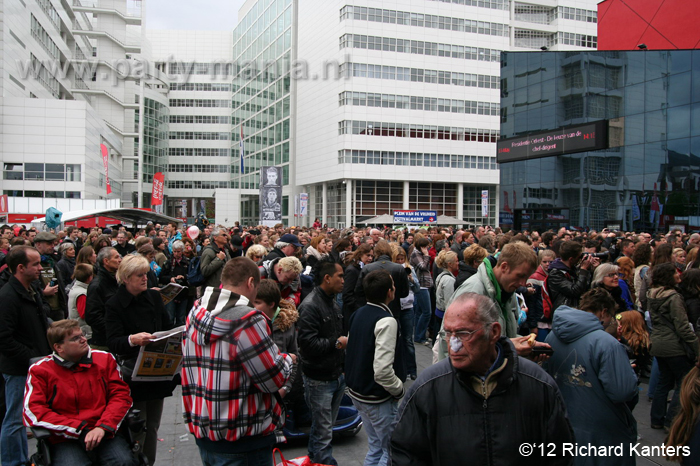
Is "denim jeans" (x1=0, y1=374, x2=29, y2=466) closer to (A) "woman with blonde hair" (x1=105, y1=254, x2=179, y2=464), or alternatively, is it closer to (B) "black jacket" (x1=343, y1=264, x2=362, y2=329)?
(A) "woman with blonde hair" (x1=105, y1=254, x2=179, y2=464)

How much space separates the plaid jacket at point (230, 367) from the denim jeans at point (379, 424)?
1.16 metres

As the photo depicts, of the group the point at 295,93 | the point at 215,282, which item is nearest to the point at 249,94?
the point at 295,93

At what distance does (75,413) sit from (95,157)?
5217 cm

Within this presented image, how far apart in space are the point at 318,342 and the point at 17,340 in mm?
2699

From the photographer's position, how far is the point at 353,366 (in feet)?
12.7

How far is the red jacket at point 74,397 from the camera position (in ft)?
10.7

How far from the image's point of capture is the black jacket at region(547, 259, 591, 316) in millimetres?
5750

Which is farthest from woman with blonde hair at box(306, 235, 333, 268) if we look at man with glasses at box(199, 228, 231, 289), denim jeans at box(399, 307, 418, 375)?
denim jeans at box(399, 307, 418, 375)

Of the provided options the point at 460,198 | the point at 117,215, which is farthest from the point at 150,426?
the point at 460,198

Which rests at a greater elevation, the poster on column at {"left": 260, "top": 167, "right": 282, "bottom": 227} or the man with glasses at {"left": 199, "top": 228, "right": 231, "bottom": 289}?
the poster on column at {"left": 260, "top": 167, "right": 282, "bottom": 227}

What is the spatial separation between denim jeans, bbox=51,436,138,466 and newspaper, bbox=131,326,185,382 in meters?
0.52

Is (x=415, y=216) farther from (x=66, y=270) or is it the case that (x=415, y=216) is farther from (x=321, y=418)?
(x=321, y=418)

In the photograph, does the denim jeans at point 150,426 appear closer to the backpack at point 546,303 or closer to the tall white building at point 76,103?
the backpack at point 546,303

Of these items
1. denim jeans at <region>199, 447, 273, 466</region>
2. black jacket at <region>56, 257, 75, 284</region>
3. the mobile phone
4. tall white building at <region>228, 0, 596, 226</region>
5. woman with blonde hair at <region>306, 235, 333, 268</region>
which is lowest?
denim jeans at <region>199, 447, 273, 466</region>
